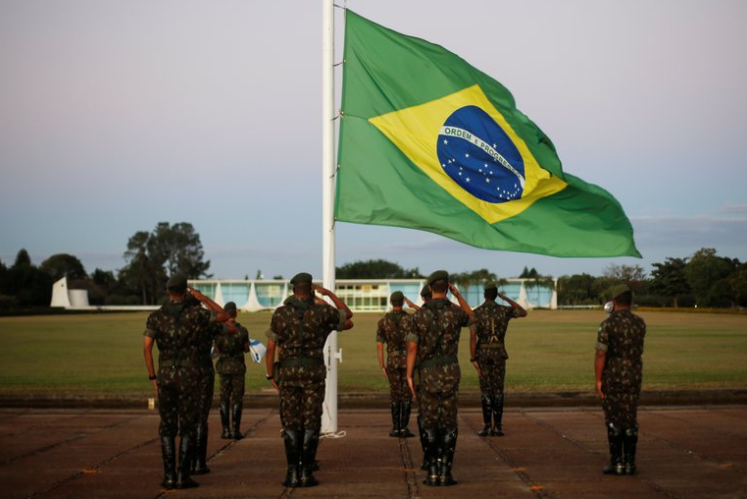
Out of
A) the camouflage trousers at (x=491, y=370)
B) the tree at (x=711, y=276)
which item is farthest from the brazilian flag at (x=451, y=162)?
the tree at (x=711, y=276)

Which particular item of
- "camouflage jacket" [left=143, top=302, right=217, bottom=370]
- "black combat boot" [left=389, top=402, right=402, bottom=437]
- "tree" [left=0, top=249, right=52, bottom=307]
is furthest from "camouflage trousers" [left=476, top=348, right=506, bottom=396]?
A: "tree" [left=0, top=249, right=52, bottom=307]

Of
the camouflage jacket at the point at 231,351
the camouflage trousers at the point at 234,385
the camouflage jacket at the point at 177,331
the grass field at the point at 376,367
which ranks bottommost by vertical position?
the grass field at the point at 376,367

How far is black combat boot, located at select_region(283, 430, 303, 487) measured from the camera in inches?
336

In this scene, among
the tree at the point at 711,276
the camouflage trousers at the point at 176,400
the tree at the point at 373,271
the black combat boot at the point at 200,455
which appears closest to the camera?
the camouflage trousers at the point at 176,400

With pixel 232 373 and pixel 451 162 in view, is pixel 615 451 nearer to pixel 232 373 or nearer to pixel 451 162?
pixel 451 162

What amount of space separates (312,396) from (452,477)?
1744 mm

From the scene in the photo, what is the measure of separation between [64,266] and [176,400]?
593 feet

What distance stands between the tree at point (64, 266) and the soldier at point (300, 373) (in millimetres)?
177383

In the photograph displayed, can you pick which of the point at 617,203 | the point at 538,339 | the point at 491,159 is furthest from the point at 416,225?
the point at 538,339

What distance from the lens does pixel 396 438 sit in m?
11.8

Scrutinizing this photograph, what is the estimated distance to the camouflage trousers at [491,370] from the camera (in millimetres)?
11953

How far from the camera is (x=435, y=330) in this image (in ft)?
28.2

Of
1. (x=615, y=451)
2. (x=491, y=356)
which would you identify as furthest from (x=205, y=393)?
(x=615, y=451)

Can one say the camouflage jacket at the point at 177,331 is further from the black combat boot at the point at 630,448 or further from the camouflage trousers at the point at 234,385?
the black combat boot at the point at 630,448
